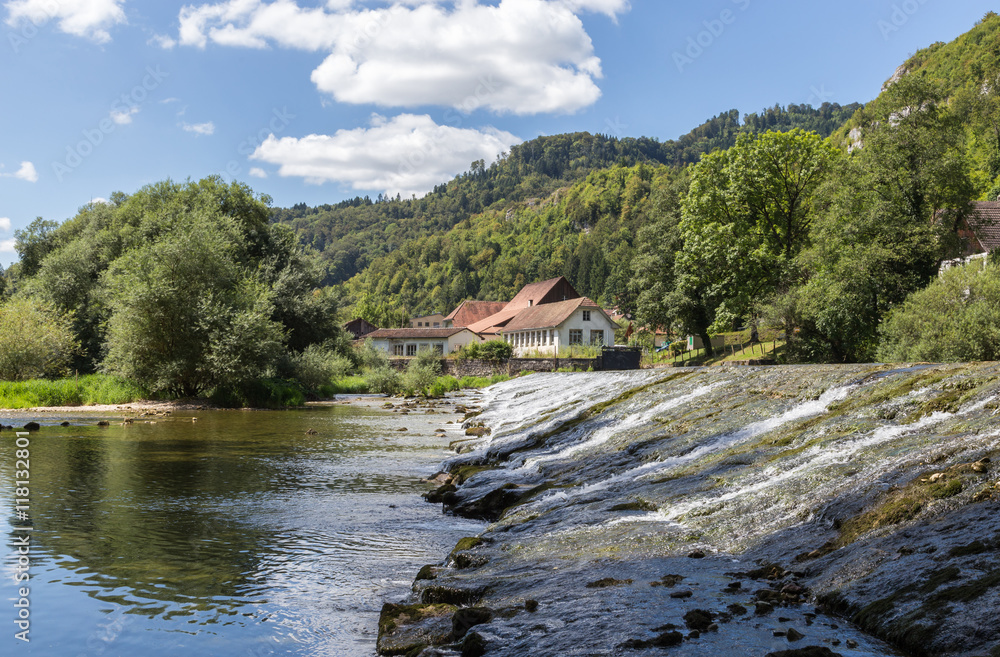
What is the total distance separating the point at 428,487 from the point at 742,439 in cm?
583

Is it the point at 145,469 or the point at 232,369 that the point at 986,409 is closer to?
the point at 145,469

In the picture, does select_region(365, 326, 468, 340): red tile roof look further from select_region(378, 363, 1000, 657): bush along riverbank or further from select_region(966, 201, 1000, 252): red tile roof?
select_region(378, 363, 1000, 657): bush along riverbank

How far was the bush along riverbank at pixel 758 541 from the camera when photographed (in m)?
4.25

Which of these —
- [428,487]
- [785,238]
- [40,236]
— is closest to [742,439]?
[428,487]

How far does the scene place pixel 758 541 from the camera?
20.0ft

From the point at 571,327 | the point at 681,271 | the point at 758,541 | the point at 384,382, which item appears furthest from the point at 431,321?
the point at 758,541

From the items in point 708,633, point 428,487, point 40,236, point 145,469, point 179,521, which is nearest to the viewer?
point 708,633

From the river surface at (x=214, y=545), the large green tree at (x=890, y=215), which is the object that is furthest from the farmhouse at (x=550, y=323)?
the river surface at (x=214, y=545)

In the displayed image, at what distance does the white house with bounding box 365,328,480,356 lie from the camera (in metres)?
85.9

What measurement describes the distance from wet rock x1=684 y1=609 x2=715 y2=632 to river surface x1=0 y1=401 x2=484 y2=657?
2.48 m

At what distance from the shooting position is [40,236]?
50.9 metres

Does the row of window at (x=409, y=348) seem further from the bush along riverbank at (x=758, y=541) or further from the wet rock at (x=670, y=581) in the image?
the wet rock at (x=670, y=581)

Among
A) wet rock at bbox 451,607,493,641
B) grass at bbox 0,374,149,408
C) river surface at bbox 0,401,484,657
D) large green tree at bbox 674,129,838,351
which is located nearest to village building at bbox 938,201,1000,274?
large green tree at bbox 674,129,838,351

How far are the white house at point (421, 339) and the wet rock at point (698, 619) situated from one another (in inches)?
3149
